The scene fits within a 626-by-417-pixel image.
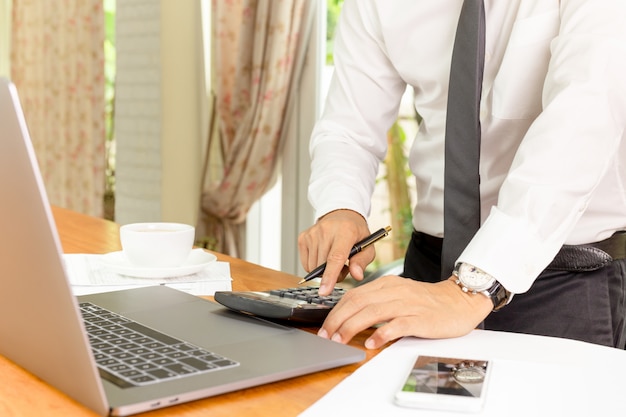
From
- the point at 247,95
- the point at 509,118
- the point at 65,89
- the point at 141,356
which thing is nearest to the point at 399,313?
the point at 141,356

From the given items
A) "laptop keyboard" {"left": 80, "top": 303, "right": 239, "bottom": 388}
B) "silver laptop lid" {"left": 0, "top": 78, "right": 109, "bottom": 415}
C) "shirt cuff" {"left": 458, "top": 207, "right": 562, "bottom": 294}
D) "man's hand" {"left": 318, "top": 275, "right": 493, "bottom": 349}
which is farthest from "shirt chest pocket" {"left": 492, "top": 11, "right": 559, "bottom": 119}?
"silver laptop lid" {"left": 0, "top": 78, "right": 109, "bottom": 415}

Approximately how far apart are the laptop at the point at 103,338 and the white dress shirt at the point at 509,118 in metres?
0.32

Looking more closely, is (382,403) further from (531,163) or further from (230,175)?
(230,175)

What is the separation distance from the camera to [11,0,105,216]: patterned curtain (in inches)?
184

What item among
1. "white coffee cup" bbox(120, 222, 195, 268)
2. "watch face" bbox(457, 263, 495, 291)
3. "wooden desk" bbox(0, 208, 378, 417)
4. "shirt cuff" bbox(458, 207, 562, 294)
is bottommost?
"white coffee cup" bbox(120, 222, 195, 268)

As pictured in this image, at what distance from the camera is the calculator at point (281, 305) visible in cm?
99

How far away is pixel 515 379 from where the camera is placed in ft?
2.65

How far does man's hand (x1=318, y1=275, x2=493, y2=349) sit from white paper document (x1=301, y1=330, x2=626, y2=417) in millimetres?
16

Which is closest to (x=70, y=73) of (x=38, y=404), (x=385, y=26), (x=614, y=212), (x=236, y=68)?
(x=236, y=68)

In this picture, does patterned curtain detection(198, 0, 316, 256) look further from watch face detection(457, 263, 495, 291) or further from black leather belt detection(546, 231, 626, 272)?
watch face detection(457, 263, 495, 291)

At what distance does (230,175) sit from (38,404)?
2.83 meters

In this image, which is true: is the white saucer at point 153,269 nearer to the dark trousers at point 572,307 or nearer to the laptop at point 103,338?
the laptop at point 103,338

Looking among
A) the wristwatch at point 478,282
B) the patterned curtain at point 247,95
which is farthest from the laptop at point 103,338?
the patterned curtain at point 247,95

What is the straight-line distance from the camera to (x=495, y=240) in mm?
1062
